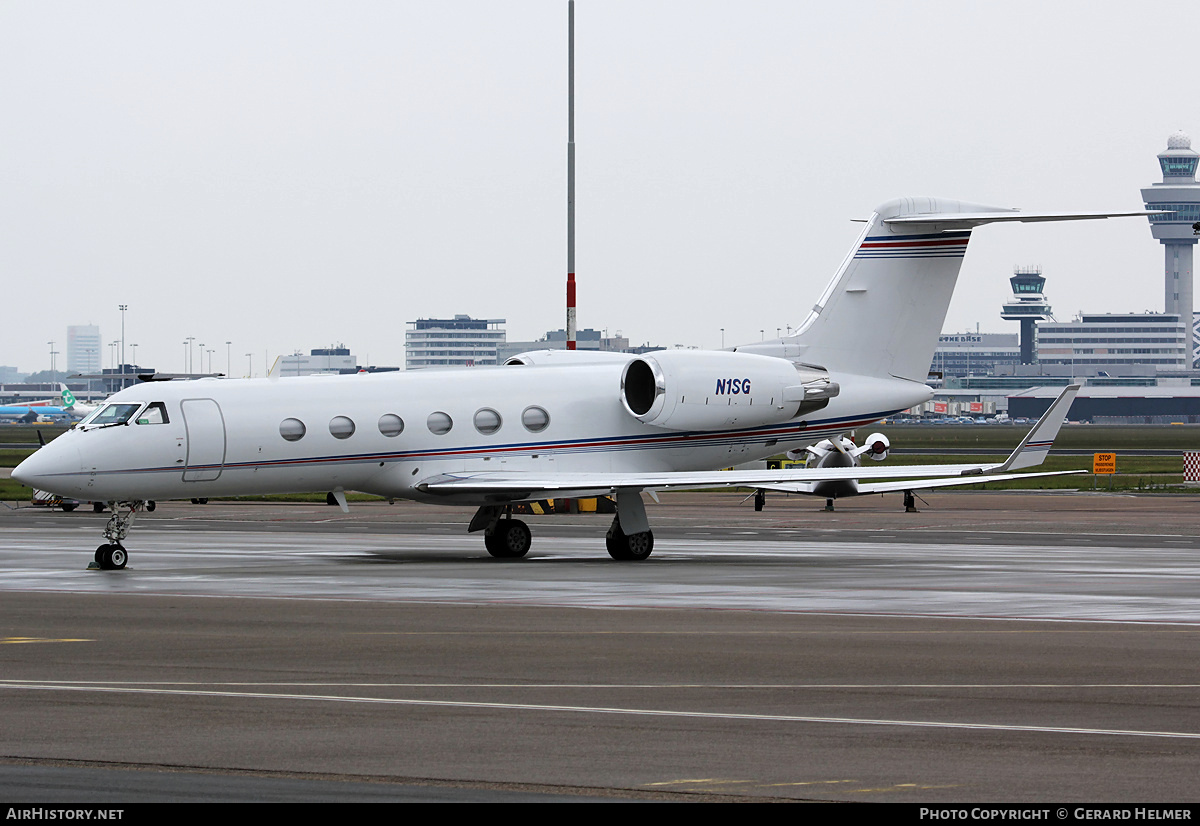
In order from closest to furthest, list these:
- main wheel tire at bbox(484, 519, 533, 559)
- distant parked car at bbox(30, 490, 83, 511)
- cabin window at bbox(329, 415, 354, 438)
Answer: cabin window at bbox(329, 415, 354, 438) → main wheel tire at bbox(484, 519, 533, 559) → distant parked car at bbox(30, 490, 83, 511)

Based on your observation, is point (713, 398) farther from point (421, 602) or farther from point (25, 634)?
point (25, 634)

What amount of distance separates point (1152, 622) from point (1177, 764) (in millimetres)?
8821

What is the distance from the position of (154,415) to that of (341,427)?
122 inches

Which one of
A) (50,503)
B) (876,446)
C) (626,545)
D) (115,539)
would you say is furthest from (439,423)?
(50,503)

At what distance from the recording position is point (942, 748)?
33.4 ft

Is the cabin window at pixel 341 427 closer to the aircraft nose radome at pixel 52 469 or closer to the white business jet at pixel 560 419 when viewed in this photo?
the white business jet at pixel 560 419

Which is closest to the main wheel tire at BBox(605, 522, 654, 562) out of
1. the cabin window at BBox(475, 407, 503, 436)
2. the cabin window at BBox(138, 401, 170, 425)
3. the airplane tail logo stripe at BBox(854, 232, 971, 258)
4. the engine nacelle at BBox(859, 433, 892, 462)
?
the cabin window at BBox(475, 407, 503, 436)

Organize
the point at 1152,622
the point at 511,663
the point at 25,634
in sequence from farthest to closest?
1. the point at 1152,622
2. the point at 25,634
3. the point at 511,663

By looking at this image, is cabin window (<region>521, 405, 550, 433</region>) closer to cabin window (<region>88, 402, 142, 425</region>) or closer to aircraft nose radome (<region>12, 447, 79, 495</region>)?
cabin window (<region>88, 402, 142, 425</region>)

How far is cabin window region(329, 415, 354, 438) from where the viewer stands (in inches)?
1096

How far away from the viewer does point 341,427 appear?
27.9 meters

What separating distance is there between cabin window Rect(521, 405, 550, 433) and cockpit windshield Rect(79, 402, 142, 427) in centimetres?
678

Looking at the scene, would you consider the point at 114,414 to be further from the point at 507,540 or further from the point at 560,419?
the point at 560,419
